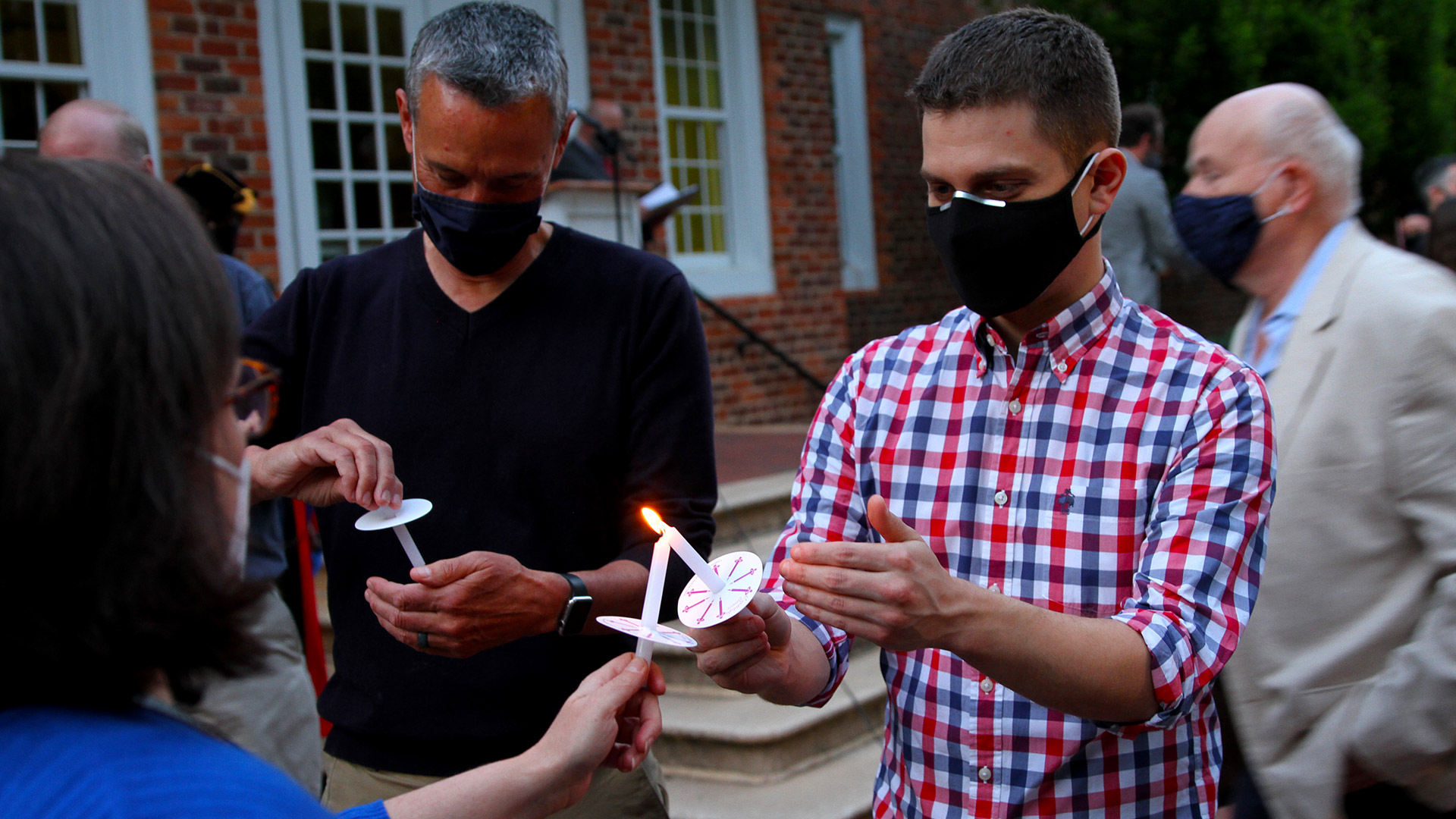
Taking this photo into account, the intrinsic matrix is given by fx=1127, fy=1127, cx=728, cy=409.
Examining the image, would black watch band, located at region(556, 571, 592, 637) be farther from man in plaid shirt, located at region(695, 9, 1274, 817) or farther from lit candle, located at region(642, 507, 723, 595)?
lit candle, located at region(642, 507, 723, 595)

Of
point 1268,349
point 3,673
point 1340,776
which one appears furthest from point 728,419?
point 3,673

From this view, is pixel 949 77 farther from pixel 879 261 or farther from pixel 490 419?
pixel 879 261

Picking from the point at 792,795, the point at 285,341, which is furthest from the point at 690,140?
the point at 285,341

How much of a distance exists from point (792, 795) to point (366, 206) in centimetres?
442

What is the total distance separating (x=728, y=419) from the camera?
8.44 m

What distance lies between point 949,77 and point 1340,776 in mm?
1369

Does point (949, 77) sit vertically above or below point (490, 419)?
above

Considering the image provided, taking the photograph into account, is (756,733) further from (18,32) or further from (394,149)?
(18,32)

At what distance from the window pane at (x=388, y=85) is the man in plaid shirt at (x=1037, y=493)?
5700 millimetres

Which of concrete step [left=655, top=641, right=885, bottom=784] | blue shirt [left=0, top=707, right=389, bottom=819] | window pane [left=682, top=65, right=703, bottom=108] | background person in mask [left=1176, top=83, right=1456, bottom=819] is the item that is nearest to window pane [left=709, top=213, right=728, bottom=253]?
window pane [left=682, top=65, right=703, bottom=108]

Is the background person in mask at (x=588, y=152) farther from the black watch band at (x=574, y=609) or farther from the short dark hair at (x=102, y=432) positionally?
the short dark hair at (x=102, y=432)

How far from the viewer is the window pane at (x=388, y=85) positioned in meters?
6.76

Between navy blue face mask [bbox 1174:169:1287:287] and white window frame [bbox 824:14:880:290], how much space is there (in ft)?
23.9

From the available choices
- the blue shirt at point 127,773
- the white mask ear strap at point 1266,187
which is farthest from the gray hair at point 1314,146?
the blue shirt at point 127,773
